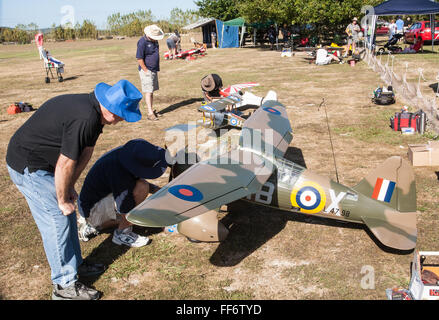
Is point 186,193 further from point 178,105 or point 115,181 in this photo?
point 178,105

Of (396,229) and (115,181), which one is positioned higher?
(115,181)

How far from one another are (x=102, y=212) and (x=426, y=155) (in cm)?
641

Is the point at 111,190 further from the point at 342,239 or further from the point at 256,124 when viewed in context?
the point at 342,239

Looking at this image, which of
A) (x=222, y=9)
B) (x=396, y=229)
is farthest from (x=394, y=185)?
(x=222, y=9)

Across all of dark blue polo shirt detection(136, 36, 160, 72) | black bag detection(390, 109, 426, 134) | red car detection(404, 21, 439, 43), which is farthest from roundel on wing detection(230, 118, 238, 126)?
red car detection(404, 21, 439, 43)

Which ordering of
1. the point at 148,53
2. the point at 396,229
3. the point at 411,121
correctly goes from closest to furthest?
the point at 396,229 → the point at 411,121 → the point at 148,53

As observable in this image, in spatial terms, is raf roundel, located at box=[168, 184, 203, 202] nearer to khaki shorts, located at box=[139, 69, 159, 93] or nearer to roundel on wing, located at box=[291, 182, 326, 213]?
roundel on wing, located at box=[291, 182, 326, 213]

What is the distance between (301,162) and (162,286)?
4.43 m

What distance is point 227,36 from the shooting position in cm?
3888

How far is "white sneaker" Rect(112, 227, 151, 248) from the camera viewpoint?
4.95 m

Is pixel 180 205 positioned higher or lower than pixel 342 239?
→ higher
